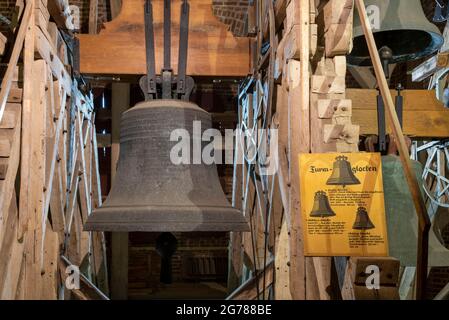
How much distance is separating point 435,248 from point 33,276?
2.49 m

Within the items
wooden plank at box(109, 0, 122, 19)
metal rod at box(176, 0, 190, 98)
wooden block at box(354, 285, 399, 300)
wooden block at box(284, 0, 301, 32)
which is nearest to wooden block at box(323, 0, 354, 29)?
wooden block at box(284, 0, 301, 32)

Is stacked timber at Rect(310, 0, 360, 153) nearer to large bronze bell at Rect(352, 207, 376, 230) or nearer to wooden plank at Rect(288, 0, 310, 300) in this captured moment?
wooden plank at Rect(288, 0, 310, 300)

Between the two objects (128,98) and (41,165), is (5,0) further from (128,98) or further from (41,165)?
(41,165)

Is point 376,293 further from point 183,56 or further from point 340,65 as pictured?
point 183,56

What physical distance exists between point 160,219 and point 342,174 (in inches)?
45.8

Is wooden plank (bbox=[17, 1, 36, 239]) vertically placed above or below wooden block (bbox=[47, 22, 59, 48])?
below

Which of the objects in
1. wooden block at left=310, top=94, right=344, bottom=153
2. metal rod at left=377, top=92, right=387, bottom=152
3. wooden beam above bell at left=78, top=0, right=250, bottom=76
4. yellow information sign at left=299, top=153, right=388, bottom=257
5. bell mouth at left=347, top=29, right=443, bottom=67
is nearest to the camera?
yellow information sign at left=299, top=153, right=388, bottom=257

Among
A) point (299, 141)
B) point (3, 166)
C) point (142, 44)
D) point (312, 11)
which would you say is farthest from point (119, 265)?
point (312, 11)

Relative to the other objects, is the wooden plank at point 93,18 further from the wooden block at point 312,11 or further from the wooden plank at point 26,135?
the wooden block at point 312,11

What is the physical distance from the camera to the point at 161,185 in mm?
3398

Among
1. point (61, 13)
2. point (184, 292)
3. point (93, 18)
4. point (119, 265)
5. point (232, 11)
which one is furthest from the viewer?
→ point (232, 11)

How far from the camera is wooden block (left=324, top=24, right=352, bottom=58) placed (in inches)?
121

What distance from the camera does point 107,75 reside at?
477 centimetres
